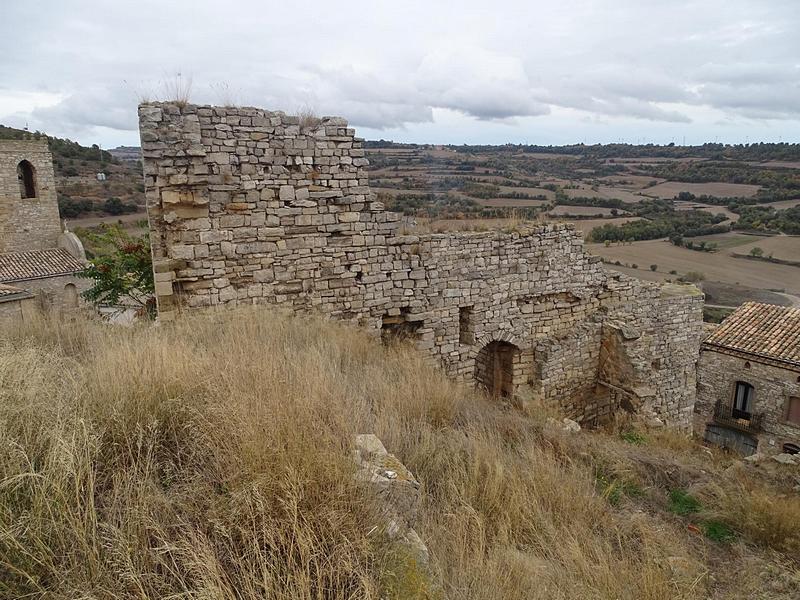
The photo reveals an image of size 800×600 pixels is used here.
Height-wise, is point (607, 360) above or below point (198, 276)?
below

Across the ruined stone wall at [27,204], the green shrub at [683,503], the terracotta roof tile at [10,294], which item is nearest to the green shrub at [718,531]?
the green shrub at [683,503]

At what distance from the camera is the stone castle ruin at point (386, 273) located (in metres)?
6.32

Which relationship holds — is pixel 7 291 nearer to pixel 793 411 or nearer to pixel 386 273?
pixel 386 273

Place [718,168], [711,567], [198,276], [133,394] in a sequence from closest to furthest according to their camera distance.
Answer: [133,394] < [711,567] < [198,276] < [718,168]

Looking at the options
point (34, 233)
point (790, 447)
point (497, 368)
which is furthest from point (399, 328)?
point (34, 233)

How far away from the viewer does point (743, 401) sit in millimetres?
17109

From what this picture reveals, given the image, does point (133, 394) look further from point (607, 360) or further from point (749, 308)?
point (749, 308)

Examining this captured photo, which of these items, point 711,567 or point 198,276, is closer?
point 711,567

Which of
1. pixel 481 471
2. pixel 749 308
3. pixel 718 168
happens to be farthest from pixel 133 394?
pixel 718 168

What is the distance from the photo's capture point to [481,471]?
371cm

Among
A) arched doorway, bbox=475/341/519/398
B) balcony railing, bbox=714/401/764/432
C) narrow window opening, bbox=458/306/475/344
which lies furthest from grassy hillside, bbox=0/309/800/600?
balcony railing, bbox=714/401/764/432

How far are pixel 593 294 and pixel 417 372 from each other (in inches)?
201

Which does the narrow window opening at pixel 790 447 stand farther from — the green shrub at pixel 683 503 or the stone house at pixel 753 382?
the green shrub at pixel 683 503

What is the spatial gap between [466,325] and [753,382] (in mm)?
13010
